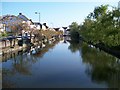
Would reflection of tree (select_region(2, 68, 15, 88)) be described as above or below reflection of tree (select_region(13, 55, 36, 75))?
above

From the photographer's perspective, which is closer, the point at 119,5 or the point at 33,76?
the point at 33,76

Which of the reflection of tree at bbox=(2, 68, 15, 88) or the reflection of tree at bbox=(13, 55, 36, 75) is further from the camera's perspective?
the reflection of tree at bbox=(13, 55, 36, 75)

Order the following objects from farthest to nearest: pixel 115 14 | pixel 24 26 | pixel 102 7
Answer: pixel 24 26 → pixel 102 7 → pixel 115 14

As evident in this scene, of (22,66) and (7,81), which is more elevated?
(7,81)

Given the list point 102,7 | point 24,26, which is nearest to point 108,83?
point 102,7

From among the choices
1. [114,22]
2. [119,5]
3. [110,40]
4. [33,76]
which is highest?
[119,5]

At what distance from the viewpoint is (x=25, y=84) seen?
19281mm

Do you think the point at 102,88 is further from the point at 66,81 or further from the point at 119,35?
the point at 119,35

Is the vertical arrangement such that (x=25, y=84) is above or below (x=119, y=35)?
below

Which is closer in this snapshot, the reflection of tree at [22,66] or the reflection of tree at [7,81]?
the reflection of tree at [7,81]

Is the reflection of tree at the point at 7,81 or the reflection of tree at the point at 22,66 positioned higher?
the reflection of tree at the point at 7,81

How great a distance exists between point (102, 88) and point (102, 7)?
36773 mm

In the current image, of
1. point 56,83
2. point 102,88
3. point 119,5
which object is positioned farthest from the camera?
point 119,5

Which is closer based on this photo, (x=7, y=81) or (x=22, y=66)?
(x=7, y=81)
